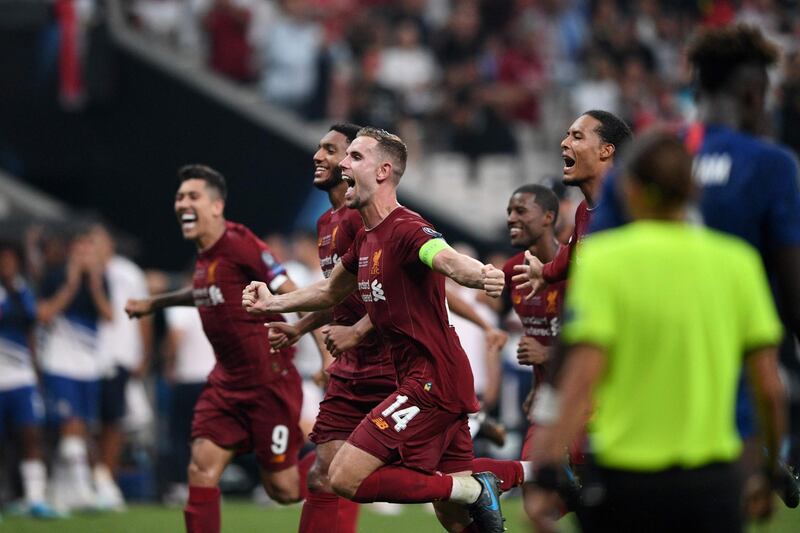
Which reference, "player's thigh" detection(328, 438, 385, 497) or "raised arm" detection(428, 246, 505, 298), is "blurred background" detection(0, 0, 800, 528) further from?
"raised arm" detection(428, 246, 505, 298)

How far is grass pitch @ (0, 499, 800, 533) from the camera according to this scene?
1256cm

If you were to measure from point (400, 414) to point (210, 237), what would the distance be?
2895 mm

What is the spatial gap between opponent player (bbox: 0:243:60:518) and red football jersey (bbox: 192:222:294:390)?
5.00 meters

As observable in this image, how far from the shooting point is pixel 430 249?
A: 7.60 metres

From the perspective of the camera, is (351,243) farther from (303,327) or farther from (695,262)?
(695,262)

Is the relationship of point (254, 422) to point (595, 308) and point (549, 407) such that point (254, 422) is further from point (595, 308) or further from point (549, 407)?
point (595, 308)

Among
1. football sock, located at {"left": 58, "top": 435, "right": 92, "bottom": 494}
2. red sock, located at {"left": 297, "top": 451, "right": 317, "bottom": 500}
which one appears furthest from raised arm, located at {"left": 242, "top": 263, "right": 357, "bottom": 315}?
football sock, located at {"left": 58, "top": 435, "right": 92, "bottom": 494}

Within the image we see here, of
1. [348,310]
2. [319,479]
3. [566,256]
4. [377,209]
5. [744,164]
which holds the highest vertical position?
[744,164]

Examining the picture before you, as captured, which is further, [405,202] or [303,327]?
[405,202]

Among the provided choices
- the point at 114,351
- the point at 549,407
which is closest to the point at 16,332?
the point at 114,351

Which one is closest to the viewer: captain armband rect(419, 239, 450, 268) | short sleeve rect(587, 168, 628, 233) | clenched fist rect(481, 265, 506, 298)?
short sleeve rect(587, 168, 628, 233)

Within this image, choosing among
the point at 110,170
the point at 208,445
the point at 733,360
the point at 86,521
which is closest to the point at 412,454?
the point at 208,445

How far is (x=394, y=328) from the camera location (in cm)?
796

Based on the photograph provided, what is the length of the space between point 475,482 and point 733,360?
353 cm
